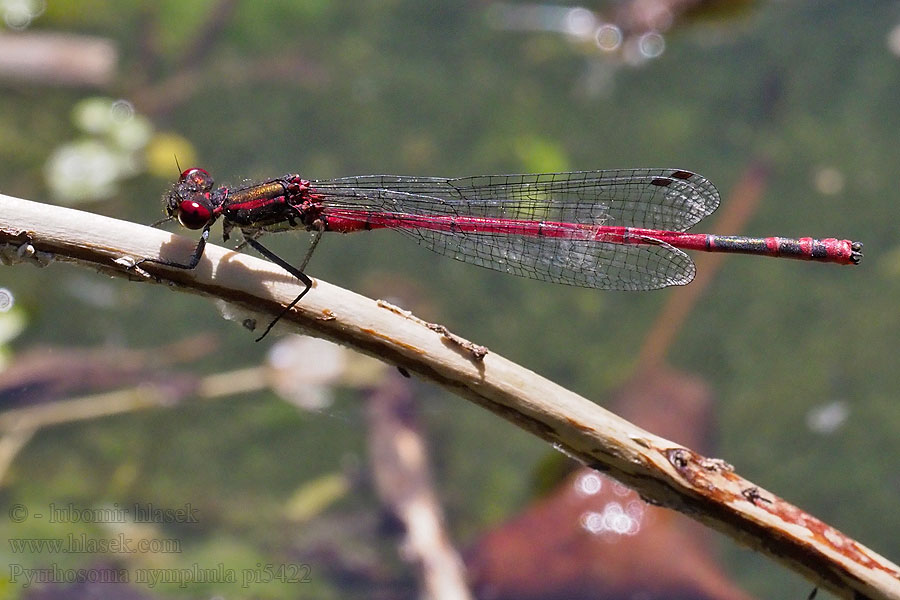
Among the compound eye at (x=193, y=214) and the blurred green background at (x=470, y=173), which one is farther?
the blurred green background at (x=470, y=173)

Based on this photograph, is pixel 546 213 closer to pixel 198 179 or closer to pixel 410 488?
pixel 198 179

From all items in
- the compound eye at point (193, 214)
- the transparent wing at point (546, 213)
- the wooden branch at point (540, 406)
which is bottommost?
the wooden branch at point (540, 406)

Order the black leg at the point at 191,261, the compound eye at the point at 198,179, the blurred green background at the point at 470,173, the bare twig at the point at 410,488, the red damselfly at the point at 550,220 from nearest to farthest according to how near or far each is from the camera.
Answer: the black leg at the point at 191,261
the compound eye at the point at 198,179
the red damselfly at the point at 550,220
the bare twig at the point at 410,488
the blurred green background at the point at 470,173

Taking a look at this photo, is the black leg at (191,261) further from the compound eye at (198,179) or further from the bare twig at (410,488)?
the bare twig at (410,488)

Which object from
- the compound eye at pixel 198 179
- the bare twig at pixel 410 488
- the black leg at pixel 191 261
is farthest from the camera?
the bare twig at pixel 410 488

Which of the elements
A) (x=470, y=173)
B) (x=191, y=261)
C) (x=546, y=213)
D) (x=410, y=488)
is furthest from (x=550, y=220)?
(x=470, y=173)

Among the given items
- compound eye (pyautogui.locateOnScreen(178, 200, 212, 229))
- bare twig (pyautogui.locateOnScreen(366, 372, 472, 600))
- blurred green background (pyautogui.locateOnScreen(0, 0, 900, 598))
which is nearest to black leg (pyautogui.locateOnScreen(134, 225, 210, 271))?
compound eye (pyautogui.locateOnScreen(178, 200, 212, 229))

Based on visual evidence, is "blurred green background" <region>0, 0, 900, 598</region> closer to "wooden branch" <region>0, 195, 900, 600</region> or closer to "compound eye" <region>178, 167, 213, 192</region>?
"compound eye" <region>178, 167, 213, 192</region>

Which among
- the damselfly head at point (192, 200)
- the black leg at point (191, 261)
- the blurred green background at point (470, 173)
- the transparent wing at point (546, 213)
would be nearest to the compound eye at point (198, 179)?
the damselfly head at point (192, 200)
